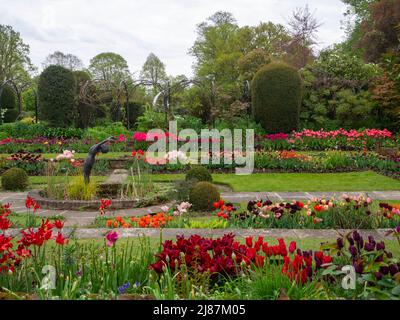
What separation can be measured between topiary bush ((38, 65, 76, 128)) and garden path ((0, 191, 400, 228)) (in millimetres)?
10595

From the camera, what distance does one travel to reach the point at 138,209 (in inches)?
286

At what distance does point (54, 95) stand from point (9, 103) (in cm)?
1177

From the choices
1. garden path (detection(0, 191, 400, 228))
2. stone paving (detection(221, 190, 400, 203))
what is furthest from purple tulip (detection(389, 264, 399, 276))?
stone paving (detection(221, 190, 400, 203))

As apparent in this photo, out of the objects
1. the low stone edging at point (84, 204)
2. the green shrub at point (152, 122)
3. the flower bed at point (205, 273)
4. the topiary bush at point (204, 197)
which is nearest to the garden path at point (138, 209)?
the low stone edging at point (84, 204)

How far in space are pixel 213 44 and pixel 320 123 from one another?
2199cm

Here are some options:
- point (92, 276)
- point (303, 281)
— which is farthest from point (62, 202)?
point (303, 281)

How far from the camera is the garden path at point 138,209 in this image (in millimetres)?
6719

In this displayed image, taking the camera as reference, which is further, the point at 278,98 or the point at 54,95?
the point at 54,95

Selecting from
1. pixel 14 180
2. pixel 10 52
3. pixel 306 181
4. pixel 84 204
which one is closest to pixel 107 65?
pixel 10 52

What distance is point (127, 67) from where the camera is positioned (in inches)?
1973

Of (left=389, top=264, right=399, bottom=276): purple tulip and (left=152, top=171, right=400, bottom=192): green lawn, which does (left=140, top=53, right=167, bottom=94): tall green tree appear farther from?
(left=389, top=264, right=399, bottom=276): purple tulip

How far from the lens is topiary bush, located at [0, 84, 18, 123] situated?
27953 millimetres

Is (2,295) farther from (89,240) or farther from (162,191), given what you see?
(162,191)

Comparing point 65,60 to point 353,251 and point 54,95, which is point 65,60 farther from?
point 353,251
